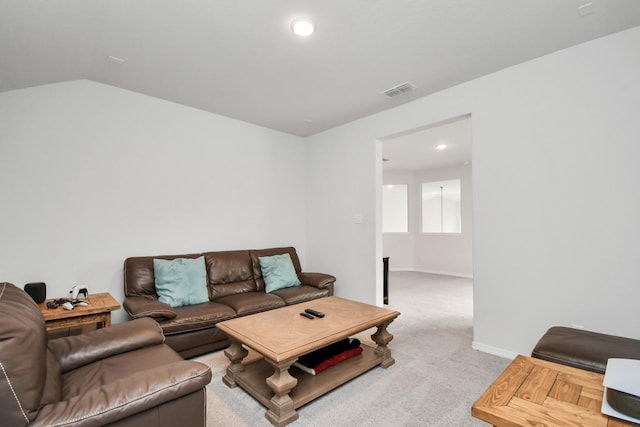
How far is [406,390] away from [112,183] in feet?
11.1

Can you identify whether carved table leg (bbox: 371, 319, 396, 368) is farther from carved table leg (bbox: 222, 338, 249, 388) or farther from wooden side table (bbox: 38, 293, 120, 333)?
wooden side table (bbox: 38, 293, 120, 333)

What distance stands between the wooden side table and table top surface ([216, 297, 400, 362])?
909 millimetres

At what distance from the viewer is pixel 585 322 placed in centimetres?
239

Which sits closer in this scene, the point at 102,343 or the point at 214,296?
the point at 102,343

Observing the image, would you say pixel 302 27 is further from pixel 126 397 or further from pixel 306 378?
pixel 306 378

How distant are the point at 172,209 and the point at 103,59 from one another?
1608 millimetres

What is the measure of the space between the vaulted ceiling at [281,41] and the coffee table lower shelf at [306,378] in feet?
8.46

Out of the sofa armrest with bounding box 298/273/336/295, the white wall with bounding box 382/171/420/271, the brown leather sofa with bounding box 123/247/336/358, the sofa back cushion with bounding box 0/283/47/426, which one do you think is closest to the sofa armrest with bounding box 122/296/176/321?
the brown leather sofa with bounding box 123/247/336/358

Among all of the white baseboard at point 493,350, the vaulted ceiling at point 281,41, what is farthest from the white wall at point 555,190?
the vaulted ceiling at point 281,41

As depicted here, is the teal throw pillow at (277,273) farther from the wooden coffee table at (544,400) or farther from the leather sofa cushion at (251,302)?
the wooden coffee table at (544,400)

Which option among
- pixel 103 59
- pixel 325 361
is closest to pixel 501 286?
pixel 325 361

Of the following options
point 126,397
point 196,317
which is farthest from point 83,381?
point 196,317

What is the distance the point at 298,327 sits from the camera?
2.25 metres

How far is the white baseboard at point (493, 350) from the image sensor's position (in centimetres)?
274
